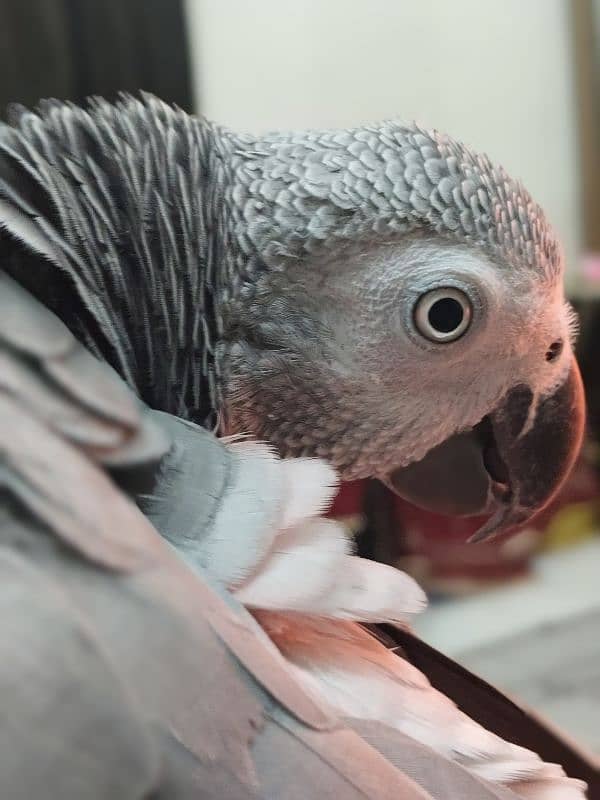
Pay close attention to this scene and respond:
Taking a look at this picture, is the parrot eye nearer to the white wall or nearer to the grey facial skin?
the grey facial skin

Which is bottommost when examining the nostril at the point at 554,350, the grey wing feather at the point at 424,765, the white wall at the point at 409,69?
the grey wing feather at the point at 424,765

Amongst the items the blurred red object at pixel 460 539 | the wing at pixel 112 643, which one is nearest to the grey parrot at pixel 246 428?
the wing at pixel 112 643

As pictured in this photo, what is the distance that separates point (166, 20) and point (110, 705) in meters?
1.07

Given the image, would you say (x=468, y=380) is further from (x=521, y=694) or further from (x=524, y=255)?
(x=521, y=694)

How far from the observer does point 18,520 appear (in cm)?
31

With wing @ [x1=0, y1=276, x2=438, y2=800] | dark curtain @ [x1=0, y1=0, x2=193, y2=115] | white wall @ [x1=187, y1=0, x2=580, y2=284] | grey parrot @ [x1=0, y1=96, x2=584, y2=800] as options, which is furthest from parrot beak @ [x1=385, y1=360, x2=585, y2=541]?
dark curtain @ [x1=0, y1=0, x2=193, y2=115]

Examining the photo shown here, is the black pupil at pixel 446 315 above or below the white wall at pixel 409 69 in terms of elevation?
below

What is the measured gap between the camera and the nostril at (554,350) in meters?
0.61

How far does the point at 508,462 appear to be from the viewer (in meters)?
0.64

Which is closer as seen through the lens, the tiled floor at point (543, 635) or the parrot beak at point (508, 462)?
the parrot beak at point (508, 462)

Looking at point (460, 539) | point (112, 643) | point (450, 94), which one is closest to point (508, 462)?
point (112, 643)

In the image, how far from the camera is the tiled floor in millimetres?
1378

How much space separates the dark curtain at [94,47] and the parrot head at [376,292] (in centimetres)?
56

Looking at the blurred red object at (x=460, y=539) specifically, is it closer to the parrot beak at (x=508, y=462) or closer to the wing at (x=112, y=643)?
the parrot beak at (x=508, y=462)
